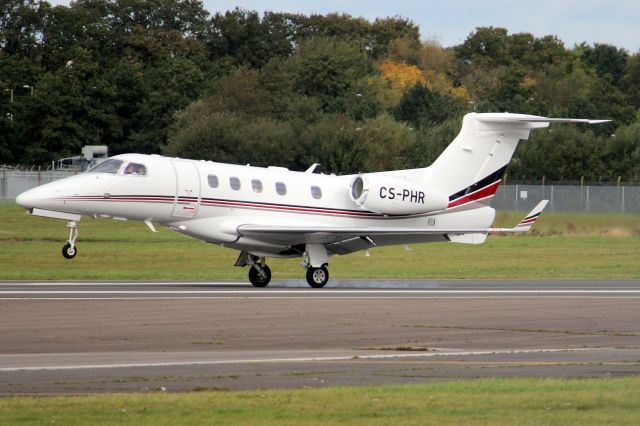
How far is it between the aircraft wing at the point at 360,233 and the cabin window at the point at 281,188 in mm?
1025

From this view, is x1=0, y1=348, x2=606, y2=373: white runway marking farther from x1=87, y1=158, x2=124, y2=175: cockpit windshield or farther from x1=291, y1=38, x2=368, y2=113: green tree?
x1=291, y1=38, x2=368, y2=113: green tree

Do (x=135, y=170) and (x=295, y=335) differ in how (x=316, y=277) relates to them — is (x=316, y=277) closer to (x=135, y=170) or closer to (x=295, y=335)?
(x=135, y=170)

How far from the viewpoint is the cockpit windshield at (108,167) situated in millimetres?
29750

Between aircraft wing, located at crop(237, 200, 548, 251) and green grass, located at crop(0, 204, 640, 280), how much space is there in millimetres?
4934

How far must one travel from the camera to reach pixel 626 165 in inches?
2938

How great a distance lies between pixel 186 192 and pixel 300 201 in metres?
3.06

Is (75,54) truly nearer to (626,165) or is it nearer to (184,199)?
(626,165)

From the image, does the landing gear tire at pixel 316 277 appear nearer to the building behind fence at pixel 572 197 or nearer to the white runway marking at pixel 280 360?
the white runway marking at pixel 280 360

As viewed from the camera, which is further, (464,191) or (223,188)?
(464,191)

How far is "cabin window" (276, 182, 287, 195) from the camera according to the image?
31417 mm

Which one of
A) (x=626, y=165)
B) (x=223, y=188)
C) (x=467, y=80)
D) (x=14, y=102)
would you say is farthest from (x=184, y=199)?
(x=467, y=80)

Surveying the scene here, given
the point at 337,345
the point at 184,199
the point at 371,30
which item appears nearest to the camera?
the point at 337,345

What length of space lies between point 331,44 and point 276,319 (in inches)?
3480

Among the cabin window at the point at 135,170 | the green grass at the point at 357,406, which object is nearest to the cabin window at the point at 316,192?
the cabin window at the point at 135,170
